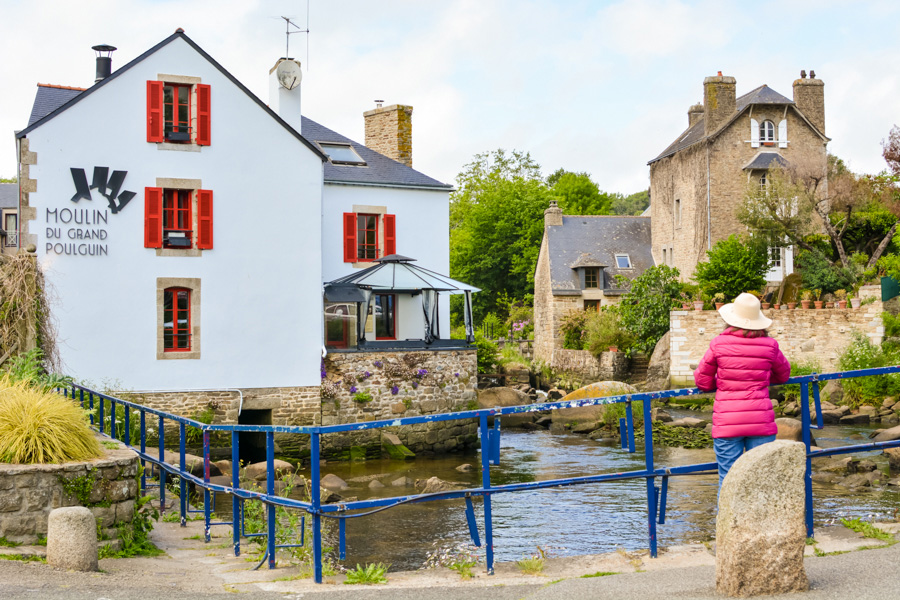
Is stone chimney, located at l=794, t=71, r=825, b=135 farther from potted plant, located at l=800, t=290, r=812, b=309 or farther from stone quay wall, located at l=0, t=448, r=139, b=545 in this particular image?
stone quay wall, located at l=0, t=448, r=139, b=545

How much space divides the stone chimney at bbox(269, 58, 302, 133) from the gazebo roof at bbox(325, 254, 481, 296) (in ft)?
13.3

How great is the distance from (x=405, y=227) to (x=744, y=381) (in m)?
17.9

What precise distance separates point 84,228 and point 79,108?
95.0 inches

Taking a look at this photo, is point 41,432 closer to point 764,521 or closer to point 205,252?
point 764,521

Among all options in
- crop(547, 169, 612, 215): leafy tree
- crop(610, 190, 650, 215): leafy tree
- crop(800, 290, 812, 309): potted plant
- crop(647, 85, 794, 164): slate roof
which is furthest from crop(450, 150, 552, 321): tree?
crop(610, 190, 650, 215): leafy tree

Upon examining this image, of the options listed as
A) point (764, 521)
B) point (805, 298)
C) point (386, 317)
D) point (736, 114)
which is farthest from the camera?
point (736, 114)

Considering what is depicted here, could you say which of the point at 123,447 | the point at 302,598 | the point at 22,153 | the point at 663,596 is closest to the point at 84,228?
the point at 22,153

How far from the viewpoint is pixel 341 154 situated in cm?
2353

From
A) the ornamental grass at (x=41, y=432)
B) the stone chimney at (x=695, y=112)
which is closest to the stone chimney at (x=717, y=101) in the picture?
the stone chimney at (x=695, y=112)

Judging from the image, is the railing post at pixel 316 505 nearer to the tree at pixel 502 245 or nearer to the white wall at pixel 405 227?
the white wall at pixel 405 227

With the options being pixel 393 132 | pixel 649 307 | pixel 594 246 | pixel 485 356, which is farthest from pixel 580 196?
pixel 393 132

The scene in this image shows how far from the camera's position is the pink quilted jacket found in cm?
567

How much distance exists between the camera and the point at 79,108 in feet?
57.4

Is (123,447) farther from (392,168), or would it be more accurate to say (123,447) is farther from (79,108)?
(392,168)
